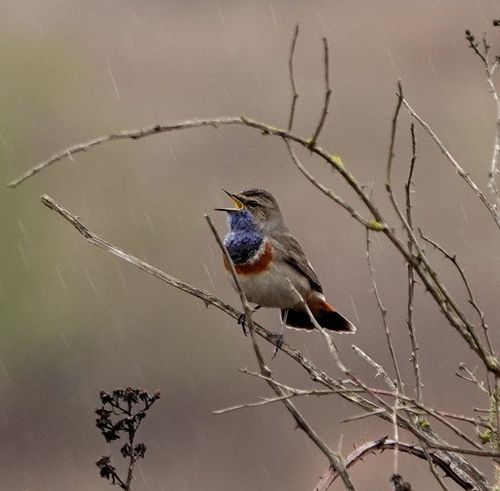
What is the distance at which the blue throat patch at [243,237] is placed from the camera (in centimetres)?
649

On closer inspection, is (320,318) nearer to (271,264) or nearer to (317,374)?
(271,264)

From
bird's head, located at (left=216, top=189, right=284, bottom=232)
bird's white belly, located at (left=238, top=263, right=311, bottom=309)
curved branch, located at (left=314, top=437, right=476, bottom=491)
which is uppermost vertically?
bird's head, located at (left=216, top=189, right=284, bottom=232)

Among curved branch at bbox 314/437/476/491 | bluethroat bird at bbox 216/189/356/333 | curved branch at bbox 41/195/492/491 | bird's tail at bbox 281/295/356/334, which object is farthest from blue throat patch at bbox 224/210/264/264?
curved branch at bbox 314/437/476/491

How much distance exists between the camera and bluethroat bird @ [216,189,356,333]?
634 centimetres

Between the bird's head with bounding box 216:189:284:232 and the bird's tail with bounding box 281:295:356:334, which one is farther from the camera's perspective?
the bird's head with bounding box 216:189:284:232

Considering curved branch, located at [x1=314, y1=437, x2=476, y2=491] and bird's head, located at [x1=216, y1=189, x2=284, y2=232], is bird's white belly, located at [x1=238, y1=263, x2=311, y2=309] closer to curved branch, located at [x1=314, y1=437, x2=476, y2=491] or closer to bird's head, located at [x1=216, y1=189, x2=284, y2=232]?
bird's head, located at [x1=216, y1=189, x2=284, y2=232]

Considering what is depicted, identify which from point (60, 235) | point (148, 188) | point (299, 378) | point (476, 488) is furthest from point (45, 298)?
point (476, 488)

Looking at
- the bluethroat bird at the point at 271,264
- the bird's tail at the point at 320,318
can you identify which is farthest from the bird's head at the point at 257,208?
the bird's tail at the point at 320,318

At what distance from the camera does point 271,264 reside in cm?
653

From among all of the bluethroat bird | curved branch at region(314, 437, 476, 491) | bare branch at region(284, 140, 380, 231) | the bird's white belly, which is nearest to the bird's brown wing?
the bluethroat bird

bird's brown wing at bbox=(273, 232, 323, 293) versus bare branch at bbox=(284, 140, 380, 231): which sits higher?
bird's brown wing at bbox=(273, 232, 323, 293)

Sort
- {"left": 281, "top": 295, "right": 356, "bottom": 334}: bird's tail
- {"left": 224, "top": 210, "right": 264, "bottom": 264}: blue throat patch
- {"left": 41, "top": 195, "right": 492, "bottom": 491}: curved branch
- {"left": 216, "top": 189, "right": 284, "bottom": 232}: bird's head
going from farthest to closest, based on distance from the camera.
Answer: {"left": 216, "top": 189, "right": 284, "bottom": 232}: bird's head
{"left": 224, "top": 210, "right": 264, "bottom": 264}: blue throat patch
{"left": 281, "top": 295, "right": 356, "bottom": 334}: bird's tail
{"left": 41, "top": 195, "right": 492, "bottom": 491}: curved branch

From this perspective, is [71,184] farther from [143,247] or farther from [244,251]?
[244,251]

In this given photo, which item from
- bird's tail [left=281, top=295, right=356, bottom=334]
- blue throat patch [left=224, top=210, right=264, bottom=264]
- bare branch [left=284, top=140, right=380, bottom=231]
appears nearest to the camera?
bare branch [left=284, top=140, right=380, bottom=231]
